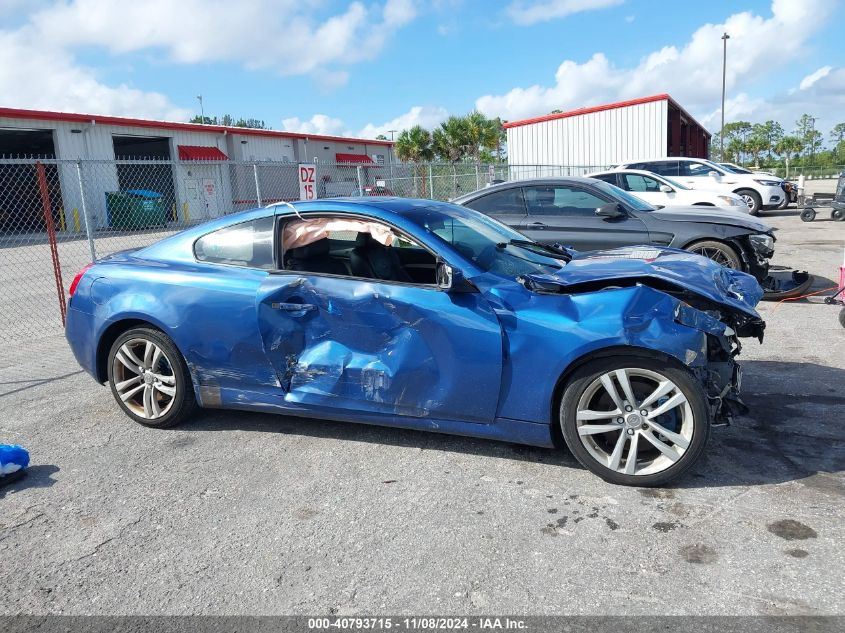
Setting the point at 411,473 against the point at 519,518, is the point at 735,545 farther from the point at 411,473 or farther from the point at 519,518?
the point at 411,473

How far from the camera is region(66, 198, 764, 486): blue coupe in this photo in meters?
3.52

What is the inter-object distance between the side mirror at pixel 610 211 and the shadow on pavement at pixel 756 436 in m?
3.10

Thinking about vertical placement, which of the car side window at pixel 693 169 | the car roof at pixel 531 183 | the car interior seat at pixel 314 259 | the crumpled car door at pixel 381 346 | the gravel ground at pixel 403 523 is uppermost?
the car side window at pixel 693 169

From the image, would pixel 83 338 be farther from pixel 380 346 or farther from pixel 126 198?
pixel 126 198

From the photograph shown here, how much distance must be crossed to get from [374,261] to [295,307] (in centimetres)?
55

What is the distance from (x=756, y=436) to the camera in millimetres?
4156

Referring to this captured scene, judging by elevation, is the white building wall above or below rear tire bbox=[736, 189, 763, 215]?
above

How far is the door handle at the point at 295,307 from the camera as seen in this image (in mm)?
4117

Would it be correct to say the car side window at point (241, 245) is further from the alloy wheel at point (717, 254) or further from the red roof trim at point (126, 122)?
the red roof trim at point (126, 122)

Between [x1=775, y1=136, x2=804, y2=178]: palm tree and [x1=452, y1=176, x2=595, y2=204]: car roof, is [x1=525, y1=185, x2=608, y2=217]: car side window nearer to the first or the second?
[x1=452, y1=176, x2=595, y2=204]: car roof

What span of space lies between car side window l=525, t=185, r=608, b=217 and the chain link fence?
5694mm

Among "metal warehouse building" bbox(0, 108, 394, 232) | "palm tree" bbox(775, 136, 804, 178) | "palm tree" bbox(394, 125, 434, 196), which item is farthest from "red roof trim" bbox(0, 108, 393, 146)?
"palm tree" bbox(775, 136, 804, 178)

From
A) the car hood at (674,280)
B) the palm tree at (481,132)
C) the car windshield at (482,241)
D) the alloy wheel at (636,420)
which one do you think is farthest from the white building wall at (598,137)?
the alloy wheel at (636,420)

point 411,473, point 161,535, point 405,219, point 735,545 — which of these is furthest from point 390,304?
point 735,545
